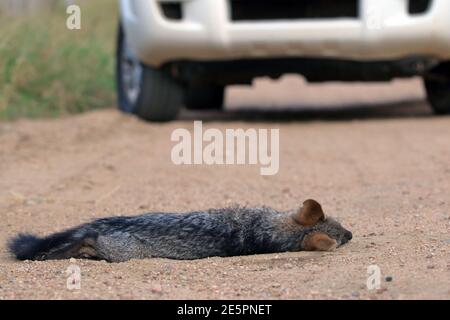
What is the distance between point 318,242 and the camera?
5262 mm

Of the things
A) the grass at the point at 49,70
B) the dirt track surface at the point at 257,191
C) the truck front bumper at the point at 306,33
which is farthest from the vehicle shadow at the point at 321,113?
Result: the truck front bumper at the point at 306,33

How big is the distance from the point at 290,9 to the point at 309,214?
14.0 ft

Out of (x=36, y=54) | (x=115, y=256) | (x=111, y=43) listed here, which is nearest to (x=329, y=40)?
(x=36, y=54)

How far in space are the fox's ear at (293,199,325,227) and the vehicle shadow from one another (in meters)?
5.49

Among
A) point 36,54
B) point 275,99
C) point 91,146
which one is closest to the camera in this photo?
point 91,146

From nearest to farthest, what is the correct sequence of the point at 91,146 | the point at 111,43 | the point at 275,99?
the point at 91,146, the point at 275,99, the point at 111,43

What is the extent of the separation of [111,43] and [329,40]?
654cm

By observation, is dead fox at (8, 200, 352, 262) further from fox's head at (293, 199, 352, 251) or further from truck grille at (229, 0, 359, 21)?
truck grille at (229, 0, 359, 21)

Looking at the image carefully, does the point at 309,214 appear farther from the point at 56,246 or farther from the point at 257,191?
the point at 257,191

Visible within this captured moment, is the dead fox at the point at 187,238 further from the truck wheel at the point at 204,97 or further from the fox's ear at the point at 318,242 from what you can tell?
the truck wheel at the point at 204,97

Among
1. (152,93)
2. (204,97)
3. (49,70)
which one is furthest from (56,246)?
(204,97)

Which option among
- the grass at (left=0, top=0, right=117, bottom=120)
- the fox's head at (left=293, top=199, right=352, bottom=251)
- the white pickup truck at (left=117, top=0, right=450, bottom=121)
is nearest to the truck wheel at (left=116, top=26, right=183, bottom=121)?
the white pickup truck at (left=117, top=0, right=450, bottom=121)

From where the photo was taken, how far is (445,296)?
13.7 feet
